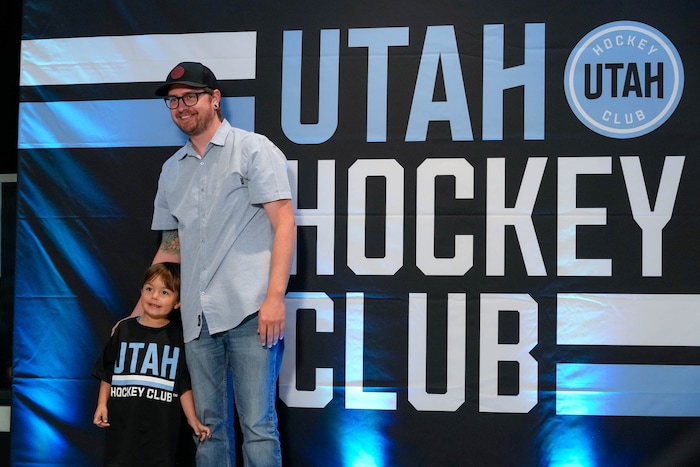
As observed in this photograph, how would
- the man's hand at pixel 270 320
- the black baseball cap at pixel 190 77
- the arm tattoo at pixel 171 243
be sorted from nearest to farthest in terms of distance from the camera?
the man's hand at pixel 270 320 < the black baseball cap at pixel 190 77 < the arm tattoo at pixel 171 243

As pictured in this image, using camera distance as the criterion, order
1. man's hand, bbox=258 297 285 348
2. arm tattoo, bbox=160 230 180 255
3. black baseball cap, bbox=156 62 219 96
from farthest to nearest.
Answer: arm tattoo, bbox=160 230 180 255
black baseball cap, bbox=156 62 219 96
man's hand, bbox=258 297 285 348

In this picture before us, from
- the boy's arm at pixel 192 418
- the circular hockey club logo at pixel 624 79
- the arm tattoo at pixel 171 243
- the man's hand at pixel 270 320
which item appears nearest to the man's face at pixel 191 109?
the arm tattoo at pixel 171 243

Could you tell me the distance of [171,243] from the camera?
2779 millimetres

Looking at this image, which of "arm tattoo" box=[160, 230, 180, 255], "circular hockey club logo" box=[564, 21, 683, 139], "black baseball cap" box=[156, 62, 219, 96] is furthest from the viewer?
"circular hockey club logo" box=[564, 21, 683, 139]

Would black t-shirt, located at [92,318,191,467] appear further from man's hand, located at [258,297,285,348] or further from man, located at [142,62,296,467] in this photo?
man's hand, located at [258,297,285,348]

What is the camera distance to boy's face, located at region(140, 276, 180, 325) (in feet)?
8.56

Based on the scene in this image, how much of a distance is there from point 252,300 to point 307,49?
1.13 metres

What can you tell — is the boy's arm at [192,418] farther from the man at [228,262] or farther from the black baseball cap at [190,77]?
the black baseball cap at [190,77]

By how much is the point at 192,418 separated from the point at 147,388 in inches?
7.1

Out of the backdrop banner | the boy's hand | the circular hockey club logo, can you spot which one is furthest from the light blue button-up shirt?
the circular hockey club logo

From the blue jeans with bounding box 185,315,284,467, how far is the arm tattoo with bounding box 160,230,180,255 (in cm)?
38

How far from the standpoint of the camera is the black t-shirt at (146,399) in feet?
8.36

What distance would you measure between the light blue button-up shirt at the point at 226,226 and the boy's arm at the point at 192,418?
0.74 ft

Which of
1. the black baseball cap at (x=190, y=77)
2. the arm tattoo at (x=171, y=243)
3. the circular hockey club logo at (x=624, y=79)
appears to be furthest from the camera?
the circular hockey club logo at (x=624, y=79)
